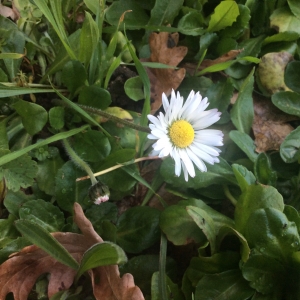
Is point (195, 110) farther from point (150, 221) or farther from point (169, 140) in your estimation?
point (150, 221)

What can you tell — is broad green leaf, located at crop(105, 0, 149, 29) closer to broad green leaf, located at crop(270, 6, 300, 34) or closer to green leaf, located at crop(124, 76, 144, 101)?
green leaf, located at crop(124, 76, 144, 101)

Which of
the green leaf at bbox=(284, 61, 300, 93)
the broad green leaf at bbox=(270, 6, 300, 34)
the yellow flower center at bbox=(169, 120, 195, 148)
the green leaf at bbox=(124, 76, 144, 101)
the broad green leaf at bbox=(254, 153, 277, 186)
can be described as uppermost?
the broad green leaf at bbox=(270, 6, 300, 34)

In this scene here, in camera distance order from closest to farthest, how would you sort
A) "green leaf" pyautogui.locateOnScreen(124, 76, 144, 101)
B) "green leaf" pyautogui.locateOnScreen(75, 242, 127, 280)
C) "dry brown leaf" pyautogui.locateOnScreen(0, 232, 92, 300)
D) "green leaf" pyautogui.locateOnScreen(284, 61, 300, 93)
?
"green leaf" pyautogui.locateOnScreen(75, 242, 127, 280)
"dry brown leaf" pyautogui.locateOnScreen(0, 232, 92, 300)
"green leaf" pyautogui.locateOnScreen(124, 76, 144, 101)
"green leaf" pyautogui.locateOnScreen(284, 61, 300, 93)

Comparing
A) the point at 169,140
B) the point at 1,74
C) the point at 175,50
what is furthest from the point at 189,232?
the point at 1,74

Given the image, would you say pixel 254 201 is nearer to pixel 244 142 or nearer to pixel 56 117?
pixel 244 142

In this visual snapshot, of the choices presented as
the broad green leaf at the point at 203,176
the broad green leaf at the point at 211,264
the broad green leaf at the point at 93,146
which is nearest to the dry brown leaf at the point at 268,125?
the broad green leaf at the point at 203,176

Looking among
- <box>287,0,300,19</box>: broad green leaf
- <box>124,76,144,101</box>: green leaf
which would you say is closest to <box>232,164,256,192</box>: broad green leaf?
<box>124,76,144,101</box>: green leaf
